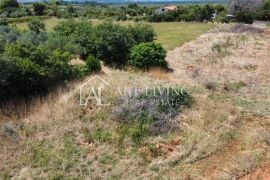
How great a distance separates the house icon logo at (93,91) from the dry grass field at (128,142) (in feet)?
0.67

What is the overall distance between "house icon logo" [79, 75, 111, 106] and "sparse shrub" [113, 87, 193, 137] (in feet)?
2.35

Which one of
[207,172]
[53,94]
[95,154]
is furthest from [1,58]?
[207,172]

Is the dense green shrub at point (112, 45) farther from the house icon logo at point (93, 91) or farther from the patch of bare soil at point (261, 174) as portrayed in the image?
the patch of bare soil at point (261, 174)

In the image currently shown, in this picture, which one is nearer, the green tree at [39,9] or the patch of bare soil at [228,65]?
the patch of bare soil at [228,65]

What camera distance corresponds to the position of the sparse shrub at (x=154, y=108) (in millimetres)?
10305

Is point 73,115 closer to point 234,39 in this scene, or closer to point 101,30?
point 101,30

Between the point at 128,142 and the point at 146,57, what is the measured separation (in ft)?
28.0

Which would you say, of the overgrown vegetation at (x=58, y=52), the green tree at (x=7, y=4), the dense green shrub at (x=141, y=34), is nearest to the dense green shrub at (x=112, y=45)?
the overgrown vegetation at (x=58, y=52)

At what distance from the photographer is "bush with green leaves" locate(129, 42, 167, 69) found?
17.7m

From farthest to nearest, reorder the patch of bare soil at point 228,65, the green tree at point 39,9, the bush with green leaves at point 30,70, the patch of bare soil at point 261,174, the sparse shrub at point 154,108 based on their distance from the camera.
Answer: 1. the green tree at point 39,9
2. the patch of bare soil at point 228,65
3. the bush with green leaves at point 30,70
4. the sparse shrub at point 154,108
5. the patch of bare soil at point 261,174

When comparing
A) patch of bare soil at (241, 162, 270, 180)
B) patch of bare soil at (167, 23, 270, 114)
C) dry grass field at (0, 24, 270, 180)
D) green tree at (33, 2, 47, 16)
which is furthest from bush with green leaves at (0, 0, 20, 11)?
patch of bare soil at (241, 162, 270, 180)

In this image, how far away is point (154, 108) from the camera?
35.3 feet

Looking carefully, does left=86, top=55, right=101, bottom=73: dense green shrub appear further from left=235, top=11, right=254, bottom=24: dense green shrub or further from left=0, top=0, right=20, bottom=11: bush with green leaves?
left=0, top=0, right=20, bottom=11: bush with green leaves

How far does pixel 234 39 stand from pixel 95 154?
18.0m
